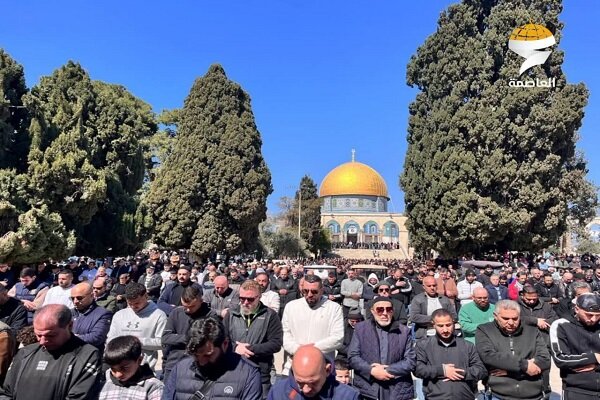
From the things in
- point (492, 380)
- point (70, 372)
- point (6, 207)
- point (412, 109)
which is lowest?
point (492, 380)

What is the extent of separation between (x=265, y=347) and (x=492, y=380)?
6.34ft

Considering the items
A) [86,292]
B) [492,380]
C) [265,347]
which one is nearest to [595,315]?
[492,380]

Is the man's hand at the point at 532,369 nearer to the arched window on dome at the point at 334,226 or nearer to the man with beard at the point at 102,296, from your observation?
the man with beard at the point at 102,296

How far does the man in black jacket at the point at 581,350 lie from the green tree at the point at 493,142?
18.5m

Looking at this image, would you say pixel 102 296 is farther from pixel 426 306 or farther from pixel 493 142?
pixel 493 142

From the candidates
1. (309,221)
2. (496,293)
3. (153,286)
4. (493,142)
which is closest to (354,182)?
(309,221)

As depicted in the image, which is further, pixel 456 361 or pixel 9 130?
pixel 9 130

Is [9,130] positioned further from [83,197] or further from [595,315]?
[595,315]

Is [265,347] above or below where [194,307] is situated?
below

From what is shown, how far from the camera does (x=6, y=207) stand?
15289mm

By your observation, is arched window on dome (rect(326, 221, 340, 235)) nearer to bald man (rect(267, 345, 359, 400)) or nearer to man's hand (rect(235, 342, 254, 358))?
man's hand (rect(235, 342, 254, 358))

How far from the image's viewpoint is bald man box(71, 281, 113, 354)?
483cm

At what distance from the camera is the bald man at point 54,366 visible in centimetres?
317

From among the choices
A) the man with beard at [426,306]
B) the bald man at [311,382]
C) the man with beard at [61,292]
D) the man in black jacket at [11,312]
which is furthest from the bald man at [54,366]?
the man with beard at [426,306]
